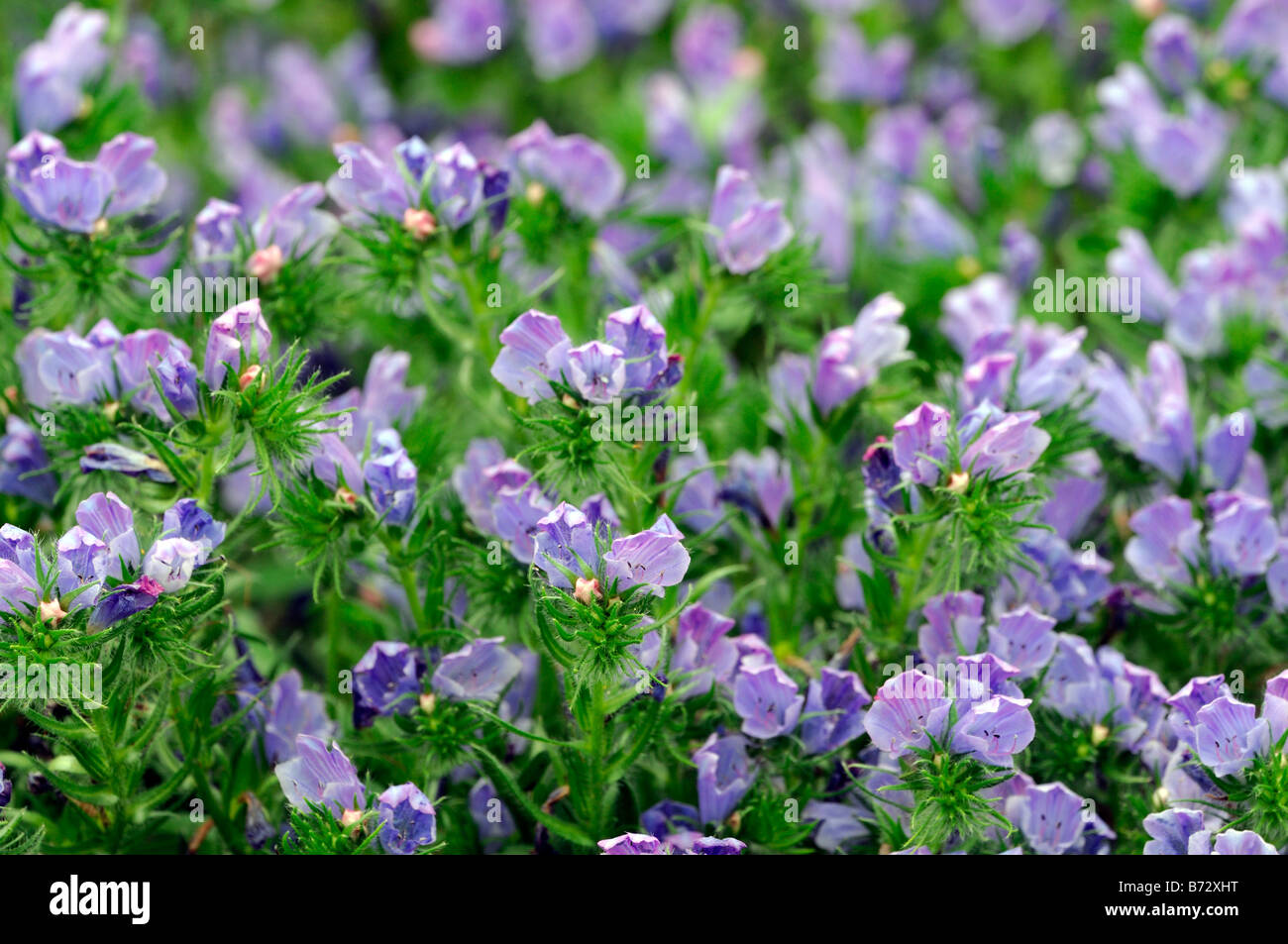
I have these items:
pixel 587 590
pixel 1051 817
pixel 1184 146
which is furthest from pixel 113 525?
pixel 1184 146

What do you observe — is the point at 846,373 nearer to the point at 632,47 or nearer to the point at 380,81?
the point at 632,47

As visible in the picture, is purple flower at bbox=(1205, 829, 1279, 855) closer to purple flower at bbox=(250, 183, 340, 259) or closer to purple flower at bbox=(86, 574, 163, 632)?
purple flower at bbox=(86, 574, 163, 632)

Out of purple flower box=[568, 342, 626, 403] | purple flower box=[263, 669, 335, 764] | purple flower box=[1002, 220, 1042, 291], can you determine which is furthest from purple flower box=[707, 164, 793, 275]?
purple flower box=[263, 669, 335, 764]

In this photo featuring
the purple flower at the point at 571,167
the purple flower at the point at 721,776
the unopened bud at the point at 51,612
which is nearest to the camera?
the unopened bud at the point at 51,612

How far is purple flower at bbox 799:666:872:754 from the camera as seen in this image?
1838mm

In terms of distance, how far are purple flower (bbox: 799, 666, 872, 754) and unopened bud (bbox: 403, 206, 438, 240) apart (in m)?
0.79

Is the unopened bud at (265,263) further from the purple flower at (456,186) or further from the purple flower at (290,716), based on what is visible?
the purple flower at (290,716)

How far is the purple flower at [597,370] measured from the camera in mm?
1698

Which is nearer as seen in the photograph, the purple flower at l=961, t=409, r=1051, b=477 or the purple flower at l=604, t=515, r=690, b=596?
the purple flower at l=604, t=515, r=690, b=596

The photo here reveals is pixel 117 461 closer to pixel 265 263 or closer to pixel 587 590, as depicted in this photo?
pixel 265 263

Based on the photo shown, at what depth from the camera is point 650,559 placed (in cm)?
162

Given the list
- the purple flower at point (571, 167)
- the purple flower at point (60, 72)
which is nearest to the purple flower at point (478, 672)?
the purple flower at point (571, 167)

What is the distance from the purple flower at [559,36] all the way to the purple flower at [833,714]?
2.09m

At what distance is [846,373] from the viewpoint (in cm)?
199
